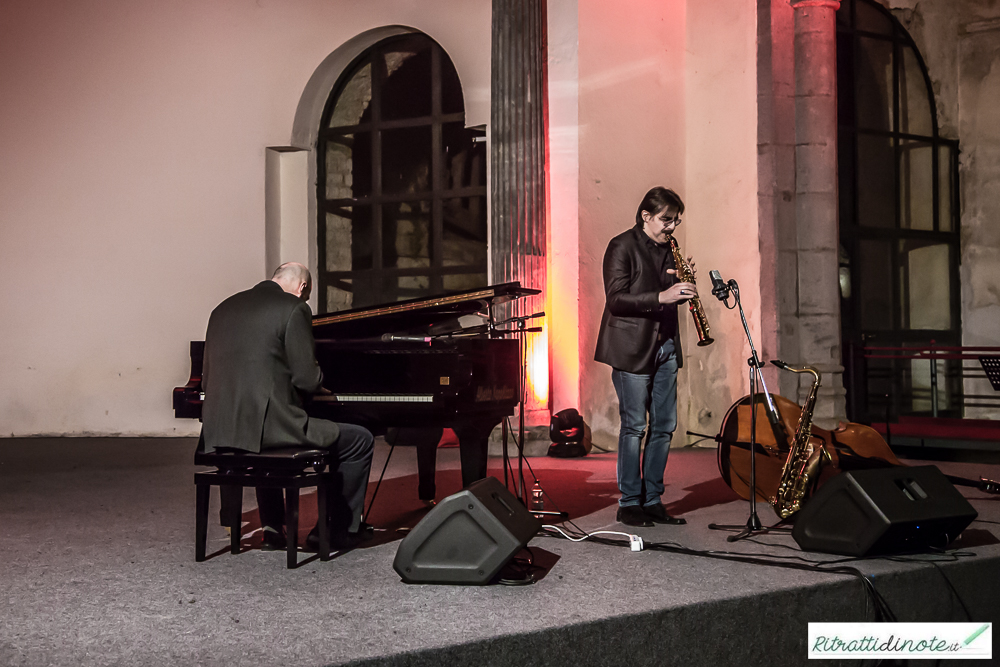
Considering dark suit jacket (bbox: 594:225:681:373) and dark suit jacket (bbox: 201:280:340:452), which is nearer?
dark suit jacket (bbox: 201:280:340:452)

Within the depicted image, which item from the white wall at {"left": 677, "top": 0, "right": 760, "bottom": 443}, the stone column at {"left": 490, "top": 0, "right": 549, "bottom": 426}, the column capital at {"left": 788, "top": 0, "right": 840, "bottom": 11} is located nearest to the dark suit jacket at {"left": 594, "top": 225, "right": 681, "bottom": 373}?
the stone column at {"left": 490, "top": 0, "right": 549, "bottom": 426}

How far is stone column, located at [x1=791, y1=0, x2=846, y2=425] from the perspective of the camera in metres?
8.01

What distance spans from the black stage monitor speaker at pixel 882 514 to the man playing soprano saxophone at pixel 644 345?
0.90 meters

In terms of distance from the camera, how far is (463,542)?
348 centimetres

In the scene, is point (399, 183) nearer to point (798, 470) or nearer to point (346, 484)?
point (346, 484)


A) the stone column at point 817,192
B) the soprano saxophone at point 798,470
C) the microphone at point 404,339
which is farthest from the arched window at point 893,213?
the microphone at point 404,339

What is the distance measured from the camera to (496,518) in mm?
3438

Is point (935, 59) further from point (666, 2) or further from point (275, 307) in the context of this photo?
point (275, 307)

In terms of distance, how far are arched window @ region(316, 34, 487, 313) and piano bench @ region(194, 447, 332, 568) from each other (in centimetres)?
557

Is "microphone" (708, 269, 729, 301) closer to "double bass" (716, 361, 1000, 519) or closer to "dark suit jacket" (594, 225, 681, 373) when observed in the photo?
"dark suit jacket" (594, 225, 681, 373)

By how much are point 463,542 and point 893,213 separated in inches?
312

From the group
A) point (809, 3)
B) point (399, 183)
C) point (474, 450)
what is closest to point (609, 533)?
point (474, 450)

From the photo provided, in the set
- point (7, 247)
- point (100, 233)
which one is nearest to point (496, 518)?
point (100, 233)

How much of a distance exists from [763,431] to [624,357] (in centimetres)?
94
